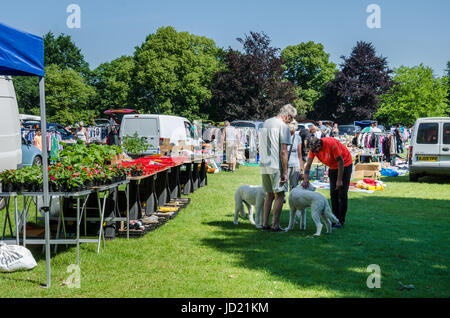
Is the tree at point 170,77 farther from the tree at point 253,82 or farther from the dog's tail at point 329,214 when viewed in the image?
the dog's tail at point 329,214

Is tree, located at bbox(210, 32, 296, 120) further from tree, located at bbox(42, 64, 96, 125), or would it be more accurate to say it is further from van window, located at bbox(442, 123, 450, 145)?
van window, located at bbox(442, 123, 450, 145)

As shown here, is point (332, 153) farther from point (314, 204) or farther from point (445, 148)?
point (445, 148)

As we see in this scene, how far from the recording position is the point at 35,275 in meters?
5.21

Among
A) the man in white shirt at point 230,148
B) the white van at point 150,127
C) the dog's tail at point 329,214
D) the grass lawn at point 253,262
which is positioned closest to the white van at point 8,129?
the grass lawn at point 253,262

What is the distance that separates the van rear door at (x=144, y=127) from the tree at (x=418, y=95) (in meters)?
21.2

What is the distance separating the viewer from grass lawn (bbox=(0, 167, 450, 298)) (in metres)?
4.72

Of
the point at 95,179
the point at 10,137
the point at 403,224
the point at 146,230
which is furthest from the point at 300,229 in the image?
the point at 10,137

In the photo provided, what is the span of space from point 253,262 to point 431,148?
35.9ft

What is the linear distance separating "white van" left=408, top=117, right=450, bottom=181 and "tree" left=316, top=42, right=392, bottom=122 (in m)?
40.4

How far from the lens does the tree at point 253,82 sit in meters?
45.0

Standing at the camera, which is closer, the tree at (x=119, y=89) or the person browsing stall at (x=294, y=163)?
the person browsing stall at (x=294, y=163)

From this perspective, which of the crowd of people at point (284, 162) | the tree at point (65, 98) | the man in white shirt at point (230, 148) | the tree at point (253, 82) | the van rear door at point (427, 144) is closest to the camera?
the crowd of people at point (284, 162)
